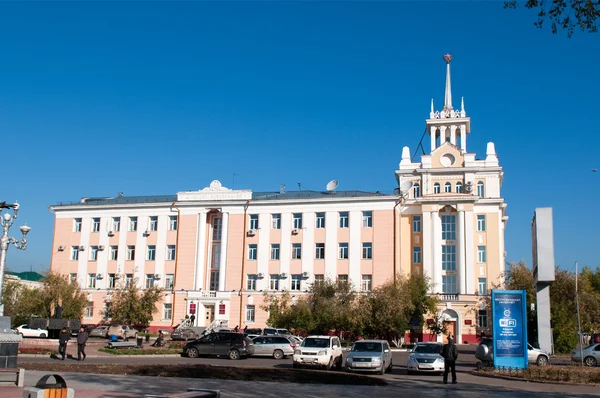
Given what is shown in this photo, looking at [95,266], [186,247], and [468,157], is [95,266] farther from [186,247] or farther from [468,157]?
[468,157]

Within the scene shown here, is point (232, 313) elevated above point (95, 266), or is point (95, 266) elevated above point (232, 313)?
point (95, 266)

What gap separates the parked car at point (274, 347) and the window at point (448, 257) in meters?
32.9

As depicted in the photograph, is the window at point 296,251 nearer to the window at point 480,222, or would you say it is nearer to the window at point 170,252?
the window at point 170,252

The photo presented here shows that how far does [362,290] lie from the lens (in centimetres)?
5897

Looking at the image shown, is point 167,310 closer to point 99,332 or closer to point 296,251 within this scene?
point 99,332

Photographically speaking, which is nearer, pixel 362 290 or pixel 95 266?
pixel 362 290

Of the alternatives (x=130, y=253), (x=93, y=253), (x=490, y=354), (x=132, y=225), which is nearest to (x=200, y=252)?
(x=130, y=253)

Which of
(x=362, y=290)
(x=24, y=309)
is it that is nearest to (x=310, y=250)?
(x=362, y=290)

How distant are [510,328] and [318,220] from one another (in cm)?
3754

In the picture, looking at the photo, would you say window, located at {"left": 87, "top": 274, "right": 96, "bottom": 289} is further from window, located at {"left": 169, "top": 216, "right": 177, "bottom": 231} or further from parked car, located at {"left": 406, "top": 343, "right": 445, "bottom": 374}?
parked car, located at {"left": 406, "top": 343, "right": 445, "bottom": 374}

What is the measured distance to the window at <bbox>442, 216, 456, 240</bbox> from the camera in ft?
215

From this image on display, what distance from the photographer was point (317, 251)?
62.0 metres

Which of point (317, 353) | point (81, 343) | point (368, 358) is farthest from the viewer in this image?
point (81, 343)

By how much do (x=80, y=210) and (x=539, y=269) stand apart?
53962 mm
